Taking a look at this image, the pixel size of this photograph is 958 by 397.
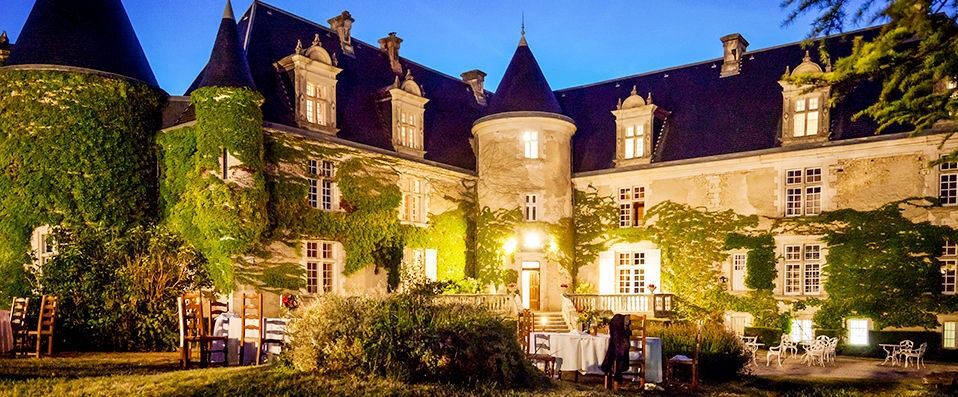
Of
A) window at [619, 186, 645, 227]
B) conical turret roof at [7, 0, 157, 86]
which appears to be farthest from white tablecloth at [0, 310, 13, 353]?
window at [619, 186, 645, 227]

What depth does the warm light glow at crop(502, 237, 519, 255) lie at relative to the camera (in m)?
23.8

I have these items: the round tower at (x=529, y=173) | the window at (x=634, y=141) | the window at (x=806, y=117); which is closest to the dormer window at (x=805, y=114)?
the window at (x=806, y=117)

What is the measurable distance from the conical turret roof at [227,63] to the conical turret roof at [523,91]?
9.28 m

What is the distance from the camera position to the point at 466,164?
25.2m

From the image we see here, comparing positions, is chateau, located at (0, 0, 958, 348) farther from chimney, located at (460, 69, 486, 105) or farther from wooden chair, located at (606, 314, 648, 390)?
wooden chair, located at (606, 314, 648, 390)

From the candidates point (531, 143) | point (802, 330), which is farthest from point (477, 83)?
point (802, 330)

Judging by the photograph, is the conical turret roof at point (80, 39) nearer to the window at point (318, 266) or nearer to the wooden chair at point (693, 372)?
the window at point (318, 266)

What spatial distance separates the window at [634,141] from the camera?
2405 cm

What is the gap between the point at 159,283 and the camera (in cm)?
1634

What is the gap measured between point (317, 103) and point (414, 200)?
482 centimetres

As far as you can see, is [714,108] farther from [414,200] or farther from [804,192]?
[414,200]

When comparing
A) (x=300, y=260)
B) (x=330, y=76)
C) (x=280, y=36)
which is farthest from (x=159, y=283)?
(x=280, y=36)

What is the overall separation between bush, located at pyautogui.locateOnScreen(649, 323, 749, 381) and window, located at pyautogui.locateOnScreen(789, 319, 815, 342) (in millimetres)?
6055

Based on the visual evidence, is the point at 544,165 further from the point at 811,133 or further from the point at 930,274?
the point at 930,274
